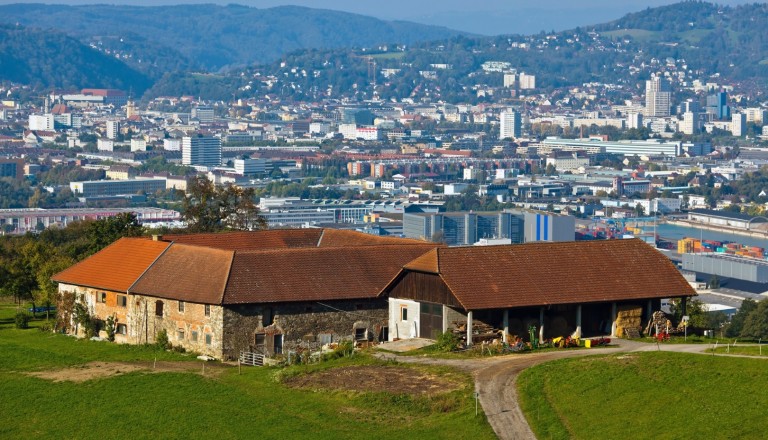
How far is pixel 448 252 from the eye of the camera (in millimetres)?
23531

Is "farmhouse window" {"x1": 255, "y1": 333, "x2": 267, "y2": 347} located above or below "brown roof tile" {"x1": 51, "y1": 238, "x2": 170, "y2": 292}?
below

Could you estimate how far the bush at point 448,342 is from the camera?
22.0 m

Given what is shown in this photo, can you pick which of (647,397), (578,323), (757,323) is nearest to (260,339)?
(578,323)

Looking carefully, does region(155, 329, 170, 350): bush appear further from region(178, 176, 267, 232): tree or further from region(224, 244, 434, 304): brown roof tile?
region(178, 176, 267, 232): tree

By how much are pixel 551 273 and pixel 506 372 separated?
3.98 metres

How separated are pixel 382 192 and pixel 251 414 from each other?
103758 mm

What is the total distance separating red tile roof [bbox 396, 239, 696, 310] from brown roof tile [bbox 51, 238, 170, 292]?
4885mm

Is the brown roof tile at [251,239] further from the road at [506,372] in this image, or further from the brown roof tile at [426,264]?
the road at [506,372]

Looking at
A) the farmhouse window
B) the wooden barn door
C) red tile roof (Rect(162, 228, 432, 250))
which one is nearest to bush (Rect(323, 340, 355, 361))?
the wooden barn door

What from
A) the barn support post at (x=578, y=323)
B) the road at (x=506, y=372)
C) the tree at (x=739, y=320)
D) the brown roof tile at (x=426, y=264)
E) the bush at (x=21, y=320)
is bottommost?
the tree at (x=739, y=320)

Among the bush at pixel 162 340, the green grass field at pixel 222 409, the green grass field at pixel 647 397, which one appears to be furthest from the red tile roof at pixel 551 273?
the bush at pixel 162 340

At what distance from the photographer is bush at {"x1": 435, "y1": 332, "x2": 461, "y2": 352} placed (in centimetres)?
2197

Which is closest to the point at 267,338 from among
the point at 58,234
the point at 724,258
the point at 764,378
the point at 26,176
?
the point at 764,378

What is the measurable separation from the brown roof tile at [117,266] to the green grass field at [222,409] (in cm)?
395
